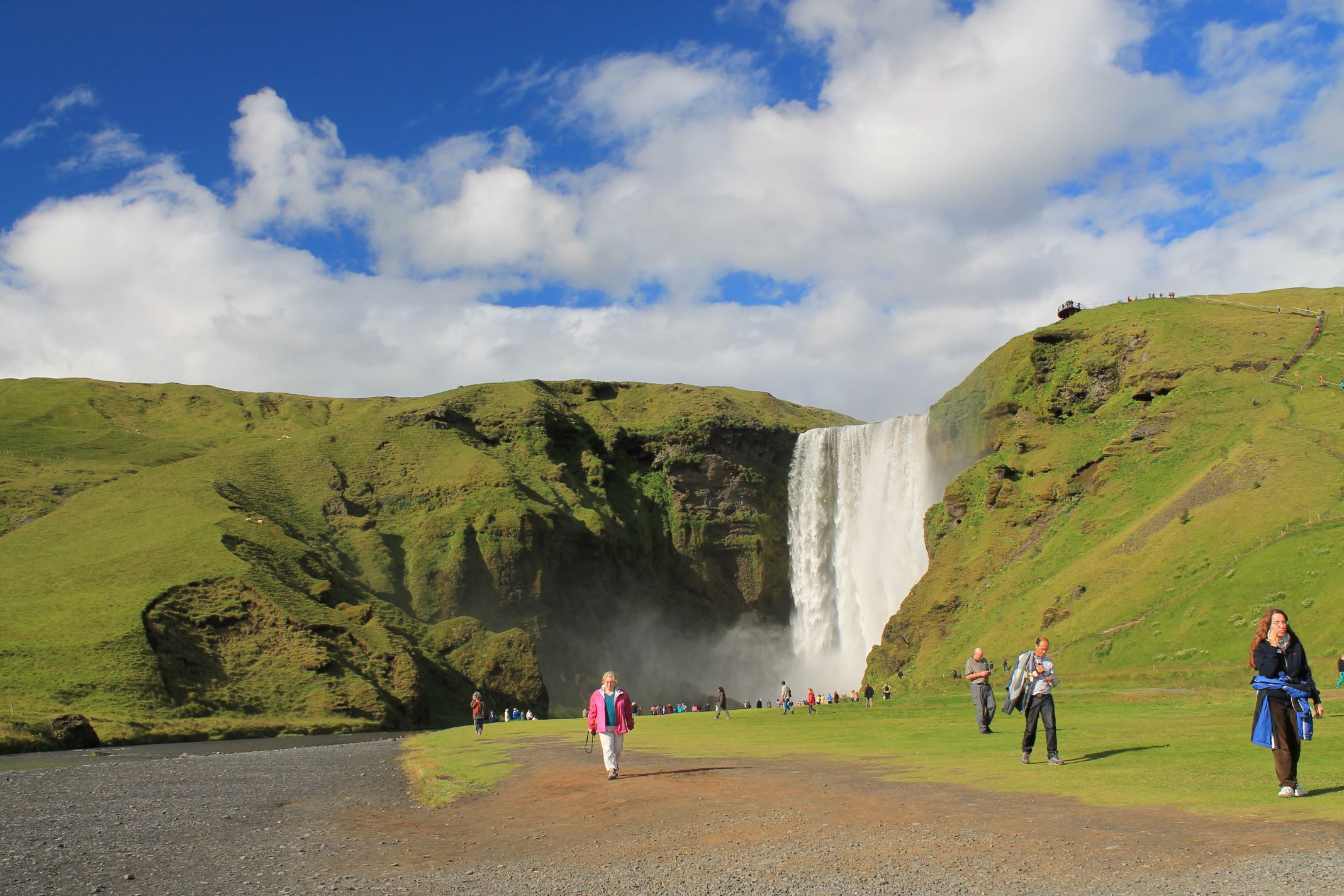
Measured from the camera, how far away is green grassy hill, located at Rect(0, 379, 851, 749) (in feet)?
171

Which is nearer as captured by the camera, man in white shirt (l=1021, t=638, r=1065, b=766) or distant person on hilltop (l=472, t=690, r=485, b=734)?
man in white shirt (l=1021, t=638, r=1065, b=766)

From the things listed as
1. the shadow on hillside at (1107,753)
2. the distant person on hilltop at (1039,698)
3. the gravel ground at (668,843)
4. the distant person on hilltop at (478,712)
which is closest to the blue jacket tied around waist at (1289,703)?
the gravel ground at (668,843)

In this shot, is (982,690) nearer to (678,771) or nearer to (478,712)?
(678,771)

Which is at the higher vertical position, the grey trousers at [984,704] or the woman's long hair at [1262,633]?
the woman's long hair at [1262,633]

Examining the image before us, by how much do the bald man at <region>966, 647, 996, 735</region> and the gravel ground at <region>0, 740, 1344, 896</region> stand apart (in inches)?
247

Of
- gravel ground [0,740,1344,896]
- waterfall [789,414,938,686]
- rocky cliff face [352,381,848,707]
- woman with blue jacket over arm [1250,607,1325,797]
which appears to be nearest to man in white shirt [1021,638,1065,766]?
gravel ground [0,740,1344,896]

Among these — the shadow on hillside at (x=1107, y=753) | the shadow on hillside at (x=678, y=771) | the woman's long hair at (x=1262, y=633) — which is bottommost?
the shadow on hillside at (x=678, y=771)

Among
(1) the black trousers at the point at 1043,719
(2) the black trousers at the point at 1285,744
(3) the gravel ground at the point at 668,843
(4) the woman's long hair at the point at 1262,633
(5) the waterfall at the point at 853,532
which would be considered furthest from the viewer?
(5) the waterfall at the point at 853,532

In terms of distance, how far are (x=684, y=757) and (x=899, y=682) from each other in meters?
37.5

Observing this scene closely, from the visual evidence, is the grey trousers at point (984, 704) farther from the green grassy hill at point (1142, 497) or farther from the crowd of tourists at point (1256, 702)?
the green grassy hill at point (1142, 497)

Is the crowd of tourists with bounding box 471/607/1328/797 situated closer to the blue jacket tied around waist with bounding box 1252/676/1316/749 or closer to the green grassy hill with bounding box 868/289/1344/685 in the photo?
the blue jacket tied around waist with bounding box 1252/676/1316/749

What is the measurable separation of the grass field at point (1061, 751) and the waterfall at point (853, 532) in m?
42.9

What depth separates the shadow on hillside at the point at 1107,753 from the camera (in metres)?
15.7

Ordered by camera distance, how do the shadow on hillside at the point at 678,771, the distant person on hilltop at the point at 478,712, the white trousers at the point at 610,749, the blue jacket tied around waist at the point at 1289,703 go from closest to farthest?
the blue jacket tied around waist at the point at 1289,703 → the white trousers at the point at 610,749 → the shadow on hillside at the point at 678,771 → the distant person on hilltop at the point at 478,712
